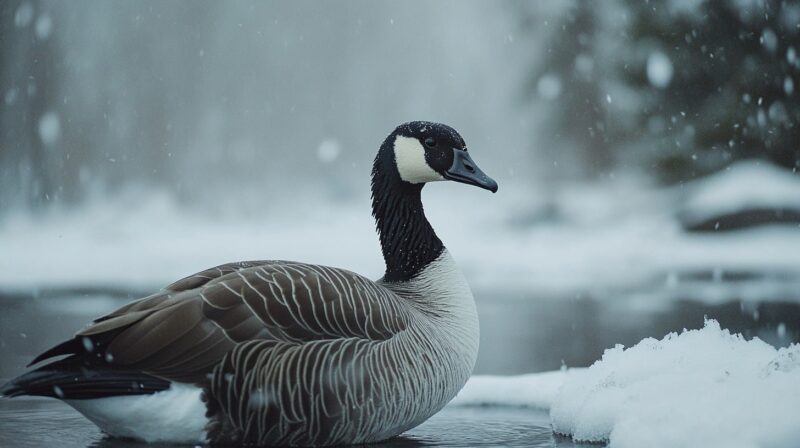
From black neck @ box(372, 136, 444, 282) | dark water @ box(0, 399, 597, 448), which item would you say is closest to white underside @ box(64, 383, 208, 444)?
dark water @ box(0, 399, 597, 448)

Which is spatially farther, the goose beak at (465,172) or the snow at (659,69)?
the snow at (659,69)

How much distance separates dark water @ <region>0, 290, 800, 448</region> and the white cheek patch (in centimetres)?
111

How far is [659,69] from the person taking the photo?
23031mm

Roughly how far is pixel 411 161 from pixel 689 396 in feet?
5.42

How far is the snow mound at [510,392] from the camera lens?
4801mm

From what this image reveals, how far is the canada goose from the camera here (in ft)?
10.7

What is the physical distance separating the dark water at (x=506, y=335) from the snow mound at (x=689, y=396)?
20 cm

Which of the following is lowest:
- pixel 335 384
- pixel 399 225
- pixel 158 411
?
pixel 158 411

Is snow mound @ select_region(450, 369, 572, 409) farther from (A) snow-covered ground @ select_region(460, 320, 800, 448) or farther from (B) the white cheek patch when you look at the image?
(B) the white cheek patch

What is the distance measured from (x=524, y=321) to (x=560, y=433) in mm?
4958

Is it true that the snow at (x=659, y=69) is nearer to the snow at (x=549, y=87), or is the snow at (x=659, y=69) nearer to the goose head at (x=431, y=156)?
the snow at (x=549, y=87)

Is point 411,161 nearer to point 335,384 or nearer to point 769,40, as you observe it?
point 335,384

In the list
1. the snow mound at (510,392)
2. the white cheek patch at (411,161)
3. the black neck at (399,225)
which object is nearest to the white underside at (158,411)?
the black neck at (399,225)

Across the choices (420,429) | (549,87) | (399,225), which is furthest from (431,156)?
(549,87)
